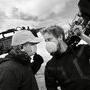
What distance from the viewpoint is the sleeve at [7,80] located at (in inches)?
88.9

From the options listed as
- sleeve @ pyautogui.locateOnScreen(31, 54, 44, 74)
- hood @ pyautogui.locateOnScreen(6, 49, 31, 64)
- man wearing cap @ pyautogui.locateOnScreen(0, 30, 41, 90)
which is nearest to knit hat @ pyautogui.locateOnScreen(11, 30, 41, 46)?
man wearing cap @ pyautogui.locateOnScreen(0, 30, 41, 90)

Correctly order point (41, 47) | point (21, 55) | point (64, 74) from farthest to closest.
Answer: point (41, 47)
point (21, 55)
point (64, 74)

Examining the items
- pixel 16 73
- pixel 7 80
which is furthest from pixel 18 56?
pixel 7 80

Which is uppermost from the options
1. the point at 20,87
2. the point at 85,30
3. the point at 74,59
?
the point at 85,30

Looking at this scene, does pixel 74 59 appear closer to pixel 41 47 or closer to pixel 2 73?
pixel 2 73

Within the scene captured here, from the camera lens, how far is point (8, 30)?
579 centimetres

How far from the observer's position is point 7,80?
2.28 meters

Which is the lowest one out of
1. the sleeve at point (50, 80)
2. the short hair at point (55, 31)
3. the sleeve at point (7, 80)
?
the sleeve at point (50, 80)

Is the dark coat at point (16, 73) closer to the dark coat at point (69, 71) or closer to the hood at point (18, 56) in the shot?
the hood at point (18, 56)

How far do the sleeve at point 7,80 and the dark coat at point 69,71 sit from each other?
0.45 meters

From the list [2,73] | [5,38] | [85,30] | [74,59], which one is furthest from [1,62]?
[5,38]

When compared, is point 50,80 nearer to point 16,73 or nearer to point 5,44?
point 16,73

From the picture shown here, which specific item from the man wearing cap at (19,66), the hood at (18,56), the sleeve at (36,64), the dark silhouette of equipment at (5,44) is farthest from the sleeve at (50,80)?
the dark silhouette of equipment at (5,44)

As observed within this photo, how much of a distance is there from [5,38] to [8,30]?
229mm
